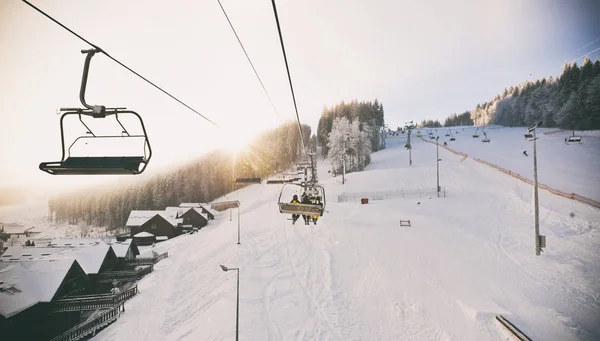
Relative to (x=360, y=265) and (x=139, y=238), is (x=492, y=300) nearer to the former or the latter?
(x=360, y=265)

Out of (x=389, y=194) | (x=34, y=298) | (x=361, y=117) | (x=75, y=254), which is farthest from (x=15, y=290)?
(x=361, y=117)

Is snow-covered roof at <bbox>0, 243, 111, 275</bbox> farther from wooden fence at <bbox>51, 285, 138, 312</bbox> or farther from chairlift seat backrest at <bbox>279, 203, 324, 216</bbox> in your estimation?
chairlift seat backrest at <bbox>279, 203, 324, 216</bbox>

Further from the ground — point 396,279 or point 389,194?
point 389,194

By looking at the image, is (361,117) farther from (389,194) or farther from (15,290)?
(15,290)

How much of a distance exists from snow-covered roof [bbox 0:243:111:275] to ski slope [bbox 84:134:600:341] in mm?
7569

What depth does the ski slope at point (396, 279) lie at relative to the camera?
51.0 ft

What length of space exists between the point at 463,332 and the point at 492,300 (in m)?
3.62

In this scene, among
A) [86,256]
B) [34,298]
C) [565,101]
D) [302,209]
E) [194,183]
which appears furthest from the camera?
[194,183]

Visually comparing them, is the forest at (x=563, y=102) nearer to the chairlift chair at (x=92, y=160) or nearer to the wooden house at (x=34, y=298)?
the chairlift chair at (x=92, y=160)

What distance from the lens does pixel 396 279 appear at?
786 inches

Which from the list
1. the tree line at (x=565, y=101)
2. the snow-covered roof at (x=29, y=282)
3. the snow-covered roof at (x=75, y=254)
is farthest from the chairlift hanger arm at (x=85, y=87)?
the tree line at (x=565, y=101)

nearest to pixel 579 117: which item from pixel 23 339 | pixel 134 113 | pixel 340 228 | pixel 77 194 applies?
pixel 340 228

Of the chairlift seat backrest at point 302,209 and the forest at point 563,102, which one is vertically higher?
the forest at point 563,102

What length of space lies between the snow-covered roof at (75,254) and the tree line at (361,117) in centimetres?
6524
